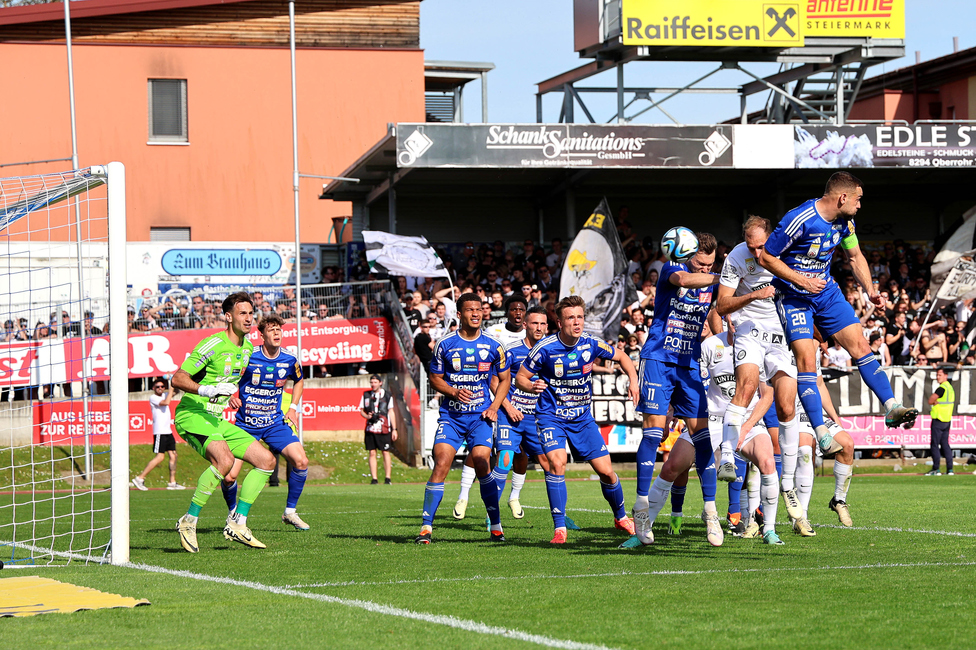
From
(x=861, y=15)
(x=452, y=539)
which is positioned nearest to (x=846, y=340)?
(x=452, y=539)

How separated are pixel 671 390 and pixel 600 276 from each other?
16.7m

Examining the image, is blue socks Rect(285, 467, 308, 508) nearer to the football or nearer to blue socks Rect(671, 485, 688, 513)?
blue socks Rect(671, 485, 688, 513)

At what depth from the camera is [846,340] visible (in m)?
9.65

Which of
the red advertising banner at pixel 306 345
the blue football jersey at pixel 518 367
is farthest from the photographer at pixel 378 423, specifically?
the blue football jersey at pixel 518 367

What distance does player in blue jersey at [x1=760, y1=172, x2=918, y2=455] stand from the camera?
363 inches

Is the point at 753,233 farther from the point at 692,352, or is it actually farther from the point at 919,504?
the point at 919,504

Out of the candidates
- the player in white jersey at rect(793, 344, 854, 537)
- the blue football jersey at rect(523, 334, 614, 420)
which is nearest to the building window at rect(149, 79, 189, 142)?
the blue football jersey at rect(523, 334, 614, 420)

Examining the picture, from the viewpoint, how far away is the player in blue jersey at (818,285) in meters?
9.22

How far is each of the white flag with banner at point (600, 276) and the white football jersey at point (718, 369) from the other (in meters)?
13.8

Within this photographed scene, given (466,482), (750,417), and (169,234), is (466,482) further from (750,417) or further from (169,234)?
(169,234)

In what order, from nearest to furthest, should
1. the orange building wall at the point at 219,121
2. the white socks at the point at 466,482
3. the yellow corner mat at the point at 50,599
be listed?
the yellow corner mat at the point at 50,599
the white socks at the point at 466,482
the orange building wall at the point at 219,121

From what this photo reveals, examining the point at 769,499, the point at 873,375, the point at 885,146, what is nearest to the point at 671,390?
the point at 769,499

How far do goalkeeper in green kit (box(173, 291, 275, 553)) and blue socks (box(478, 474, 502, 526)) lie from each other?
1.99m

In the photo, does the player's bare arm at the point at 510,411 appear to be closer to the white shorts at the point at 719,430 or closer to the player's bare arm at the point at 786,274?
the white shorts at the point at 719,430
